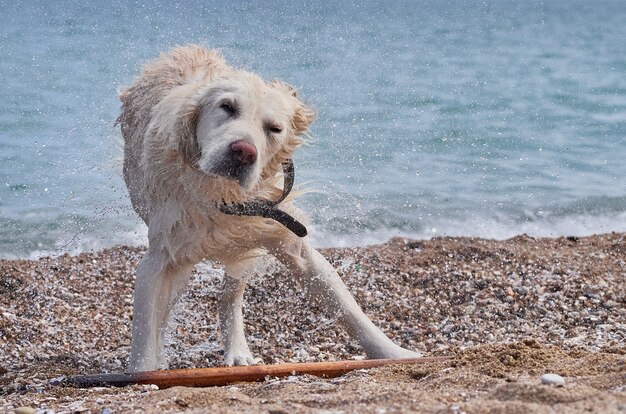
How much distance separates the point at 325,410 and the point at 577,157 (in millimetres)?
10687

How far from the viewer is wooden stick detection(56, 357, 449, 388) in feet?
14.2

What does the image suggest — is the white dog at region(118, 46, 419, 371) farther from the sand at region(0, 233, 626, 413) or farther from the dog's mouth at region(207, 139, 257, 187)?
the sand at region(0, 233, 626, 413)

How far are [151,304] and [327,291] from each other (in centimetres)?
91

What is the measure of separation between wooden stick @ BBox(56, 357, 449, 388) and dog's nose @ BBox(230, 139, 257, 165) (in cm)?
93

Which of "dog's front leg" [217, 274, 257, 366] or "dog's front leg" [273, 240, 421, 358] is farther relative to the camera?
"dog's front leg" [217, 274, 257, 366]

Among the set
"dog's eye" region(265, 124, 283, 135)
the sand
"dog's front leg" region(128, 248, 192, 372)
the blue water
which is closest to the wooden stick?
the sand

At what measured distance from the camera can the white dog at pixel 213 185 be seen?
4520 millimetres

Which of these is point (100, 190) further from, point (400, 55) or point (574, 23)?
point (574, 23)

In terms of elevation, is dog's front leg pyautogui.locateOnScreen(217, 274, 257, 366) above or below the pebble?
below

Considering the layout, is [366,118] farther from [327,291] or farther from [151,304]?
[151,304]

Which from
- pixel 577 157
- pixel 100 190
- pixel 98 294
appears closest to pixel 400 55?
pixel 577 157

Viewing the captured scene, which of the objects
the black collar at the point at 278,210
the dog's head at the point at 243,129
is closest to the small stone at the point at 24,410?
the dog's head at the point at 243,129

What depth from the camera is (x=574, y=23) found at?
33.2m

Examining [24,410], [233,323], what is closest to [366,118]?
[233,323]
